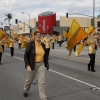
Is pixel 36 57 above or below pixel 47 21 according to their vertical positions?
below

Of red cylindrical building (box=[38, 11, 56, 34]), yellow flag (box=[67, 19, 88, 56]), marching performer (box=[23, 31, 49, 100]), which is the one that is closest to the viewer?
marching performer (box=[23, 31, 49, 100])

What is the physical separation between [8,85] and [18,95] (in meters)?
1.40

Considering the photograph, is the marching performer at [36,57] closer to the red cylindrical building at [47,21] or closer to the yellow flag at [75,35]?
the yellow flag at [75,35]

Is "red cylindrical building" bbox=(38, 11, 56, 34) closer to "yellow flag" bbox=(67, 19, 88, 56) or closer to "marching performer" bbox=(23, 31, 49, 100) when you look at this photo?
"yellow flag" bbox=(67, 19, 88, 56)

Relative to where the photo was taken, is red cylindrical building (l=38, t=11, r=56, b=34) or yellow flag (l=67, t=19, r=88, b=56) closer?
yellow flag (l=67, t=19, r=88, b=56)

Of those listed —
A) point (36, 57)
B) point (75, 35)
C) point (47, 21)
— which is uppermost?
point (47, 21)

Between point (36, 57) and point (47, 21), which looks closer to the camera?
point (36, 57)

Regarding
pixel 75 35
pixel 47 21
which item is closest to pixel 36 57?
pixel 75 35

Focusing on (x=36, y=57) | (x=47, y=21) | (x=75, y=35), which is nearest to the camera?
(x=36, y=57)

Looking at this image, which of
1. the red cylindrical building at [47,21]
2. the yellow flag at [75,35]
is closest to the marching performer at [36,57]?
the yellow flag at [75,35]

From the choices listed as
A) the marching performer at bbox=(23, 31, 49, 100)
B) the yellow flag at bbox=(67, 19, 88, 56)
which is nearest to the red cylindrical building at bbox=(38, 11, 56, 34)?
the yellow flag at bbox=(67, 19, 88, 56)

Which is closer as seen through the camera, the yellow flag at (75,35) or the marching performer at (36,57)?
the marching performer at (36,57)

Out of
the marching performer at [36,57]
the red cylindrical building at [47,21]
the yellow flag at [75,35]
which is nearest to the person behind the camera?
the marching performer at [36,57]

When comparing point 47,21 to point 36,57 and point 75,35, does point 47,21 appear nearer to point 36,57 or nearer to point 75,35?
point 75,35
